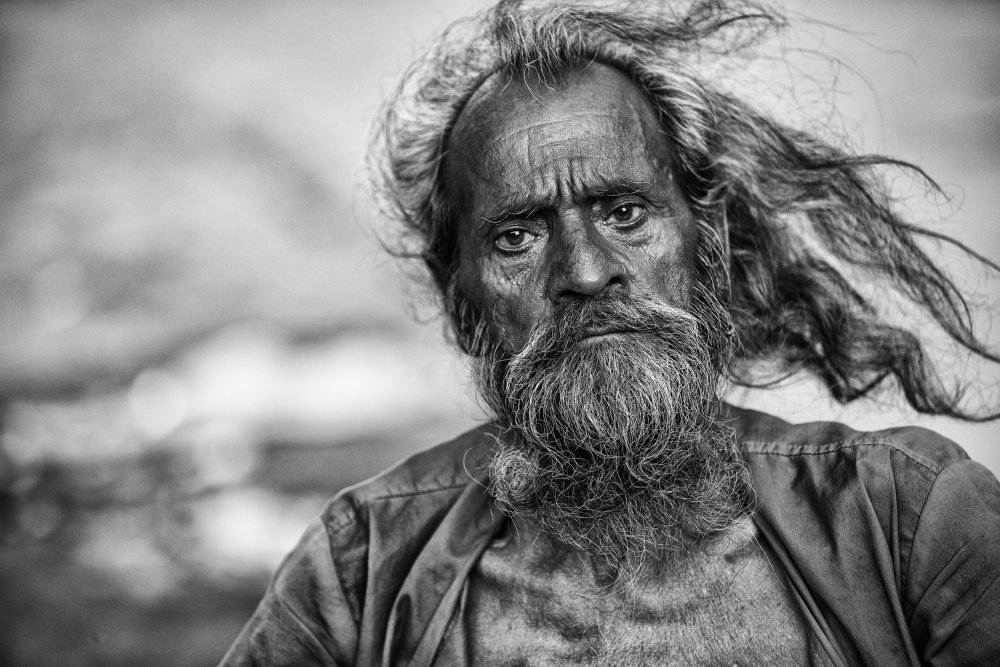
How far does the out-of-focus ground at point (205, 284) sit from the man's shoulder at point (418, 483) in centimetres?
132

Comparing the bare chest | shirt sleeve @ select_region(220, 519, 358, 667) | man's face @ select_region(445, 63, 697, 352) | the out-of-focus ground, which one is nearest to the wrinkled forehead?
man's face @ select_region(445, 63, 697, 352)

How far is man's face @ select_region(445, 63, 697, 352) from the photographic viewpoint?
6.78 feet

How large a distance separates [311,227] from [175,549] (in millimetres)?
1618

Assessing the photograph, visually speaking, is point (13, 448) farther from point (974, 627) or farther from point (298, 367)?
point (974, 627)

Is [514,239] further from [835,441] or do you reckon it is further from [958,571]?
[958,571]

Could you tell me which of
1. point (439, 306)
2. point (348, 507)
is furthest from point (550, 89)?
point (348, 507)

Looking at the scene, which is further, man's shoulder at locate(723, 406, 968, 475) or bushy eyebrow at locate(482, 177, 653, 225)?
bushy eyebrow at locate(482, 177, 653, 225)

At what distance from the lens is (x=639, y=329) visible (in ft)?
6.54

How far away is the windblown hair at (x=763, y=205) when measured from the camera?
7.97 feet

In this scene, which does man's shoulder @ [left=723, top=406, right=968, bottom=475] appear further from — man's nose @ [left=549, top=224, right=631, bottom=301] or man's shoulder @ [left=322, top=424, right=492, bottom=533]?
man's shoulder @ [left=322, top=424, right=492, bottom=533]

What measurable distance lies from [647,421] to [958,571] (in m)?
0.69

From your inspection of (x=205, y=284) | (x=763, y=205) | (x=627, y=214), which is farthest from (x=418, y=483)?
(x=205, y=284)

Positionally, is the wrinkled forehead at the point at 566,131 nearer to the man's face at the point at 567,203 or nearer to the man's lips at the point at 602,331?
the man's face at the point at 567,203

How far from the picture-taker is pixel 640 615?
6.33ft
